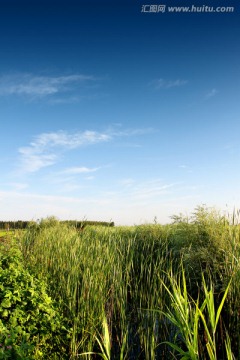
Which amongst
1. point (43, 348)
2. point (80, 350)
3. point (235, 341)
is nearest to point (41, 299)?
point (43, 348)

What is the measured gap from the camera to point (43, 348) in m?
3.68

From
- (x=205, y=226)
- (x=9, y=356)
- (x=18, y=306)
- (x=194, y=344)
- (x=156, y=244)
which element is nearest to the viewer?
(x=194, y=344)

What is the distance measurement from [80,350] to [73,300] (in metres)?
0.59

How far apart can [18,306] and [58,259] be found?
6.31ft

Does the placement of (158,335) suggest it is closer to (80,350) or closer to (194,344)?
(80,350)

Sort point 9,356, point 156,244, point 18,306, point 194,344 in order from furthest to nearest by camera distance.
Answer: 1. point 156,244
2. point 18,306
3. point 9,356
4. point 194,344

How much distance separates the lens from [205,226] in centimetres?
706

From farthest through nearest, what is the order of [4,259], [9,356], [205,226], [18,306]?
1. [205,226]
2. [4,259]
3. [18,306]
4. [9,356]

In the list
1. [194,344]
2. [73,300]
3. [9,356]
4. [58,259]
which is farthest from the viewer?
[58,259]

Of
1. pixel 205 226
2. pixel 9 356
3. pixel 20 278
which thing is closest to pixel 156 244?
pixel 205 226

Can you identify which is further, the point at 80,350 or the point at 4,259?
the point at 4,259

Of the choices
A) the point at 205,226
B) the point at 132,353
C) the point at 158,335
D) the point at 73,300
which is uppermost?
the point at 205,226

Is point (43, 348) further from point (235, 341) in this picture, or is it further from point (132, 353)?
point (235, 341)

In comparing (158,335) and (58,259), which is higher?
(58,259)
